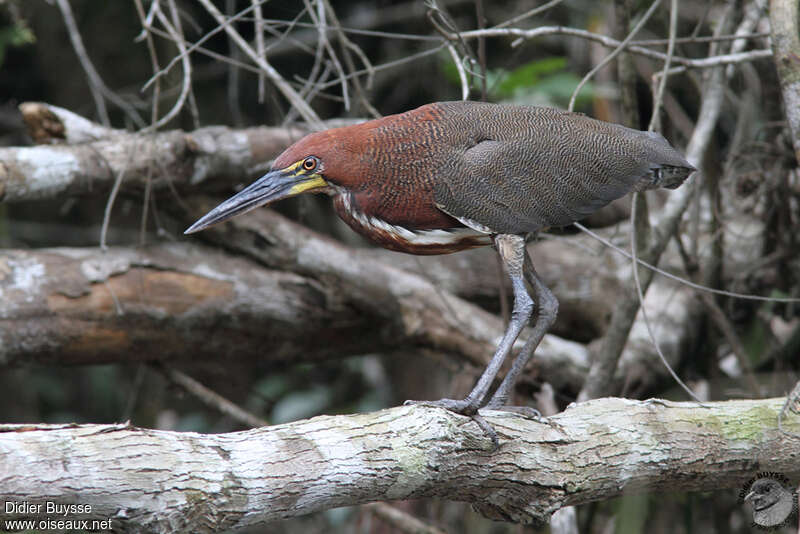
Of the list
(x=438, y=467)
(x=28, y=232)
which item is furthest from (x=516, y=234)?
(x=28, y=232)

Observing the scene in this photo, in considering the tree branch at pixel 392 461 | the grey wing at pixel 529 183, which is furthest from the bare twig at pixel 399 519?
the grey wing at pixel 529 183

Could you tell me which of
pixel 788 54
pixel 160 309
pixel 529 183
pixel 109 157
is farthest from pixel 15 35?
pixel 788 54

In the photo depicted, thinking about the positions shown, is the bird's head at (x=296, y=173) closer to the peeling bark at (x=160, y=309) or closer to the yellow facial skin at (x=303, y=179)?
the yellow facial skin at (x=303, y=179)

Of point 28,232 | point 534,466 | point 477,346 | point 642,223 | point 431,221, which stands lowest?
point 28,232

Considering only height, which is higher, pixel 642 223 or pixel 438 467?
pixel 642 223

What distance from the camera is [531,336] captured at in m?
2.94

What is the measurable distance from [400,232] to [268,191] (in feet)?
1.44

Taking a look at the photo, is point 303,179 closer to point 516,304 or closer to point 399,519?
point 516,304

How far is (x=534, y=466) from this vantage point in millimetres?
2334

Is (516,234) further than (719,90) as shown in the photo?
No

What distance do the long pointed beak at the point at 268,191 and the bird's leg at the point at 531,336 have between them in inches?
32.6

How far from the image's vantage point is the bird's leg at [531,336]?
2904mm

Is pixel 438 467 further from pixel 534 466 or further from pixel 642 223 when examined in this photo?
pixel 642 223

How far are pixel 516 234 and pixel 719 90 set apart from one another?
1.62 metres
